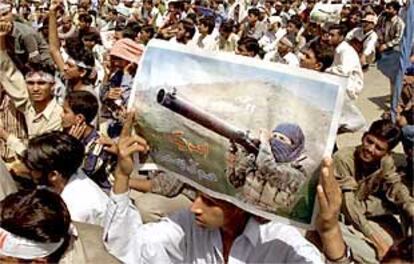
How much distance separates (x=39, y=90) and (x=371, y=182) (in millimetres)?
1833

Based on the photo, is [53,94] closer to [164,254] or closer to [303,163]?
[164,254]

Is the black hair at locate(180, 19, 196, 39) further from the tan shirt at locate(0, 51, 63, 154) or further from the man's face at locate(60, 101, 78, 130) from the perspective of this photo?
the man's face at locate(60, 101, 78, 130)

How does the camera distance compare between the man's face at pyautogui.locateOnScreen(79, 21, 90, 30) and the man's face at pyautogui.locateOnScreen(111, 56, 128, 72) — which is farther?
the man's face at pyautogui.locateOnScreen(79, 21, 90, 30)

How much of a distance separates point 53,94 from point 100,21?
34.2 ft

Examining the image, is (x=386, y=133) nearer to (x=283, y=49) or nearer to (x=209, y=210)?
(x=209, y=210)

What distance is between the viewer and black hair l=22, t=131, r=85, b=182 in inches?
123

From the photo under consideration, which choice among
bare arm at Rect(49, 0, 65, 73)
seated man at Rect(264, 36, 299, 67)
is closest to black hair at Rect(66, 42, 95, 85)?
bare arm at Rect(49, 0, 65, 73)

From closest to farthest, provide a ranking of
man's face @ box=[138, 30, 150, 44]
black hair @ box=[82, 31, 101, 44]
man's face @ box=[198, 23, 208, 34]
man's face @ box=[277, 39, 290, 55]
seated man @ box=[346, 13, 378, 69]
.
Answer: black hair @ box=[82, 31, 101, 44] → man's face @ box=[138, 30, 150, 44] → man's face @ box=[277, 39, 290, 55] → man's face @ box=[198, 23, 208, 34] → seated man @ box=[346, 13, 378, 69]

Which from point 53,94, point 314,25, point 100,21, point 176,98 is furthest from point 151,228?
point 100,21

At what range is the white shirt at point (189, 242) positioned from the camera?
2.33 metres

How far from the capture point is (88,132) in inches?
158

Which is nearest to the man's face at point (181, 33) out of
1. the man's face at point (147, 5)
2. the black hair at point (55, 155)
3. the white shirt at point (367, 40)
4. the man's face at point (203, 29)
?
the man's face at point (203, 29)

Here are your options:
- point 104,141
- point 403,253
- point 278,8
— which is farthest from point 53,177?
point 278,8

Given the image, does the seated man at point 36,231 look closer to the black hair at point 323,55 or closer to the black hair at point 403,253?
the black hair at point 403,253
